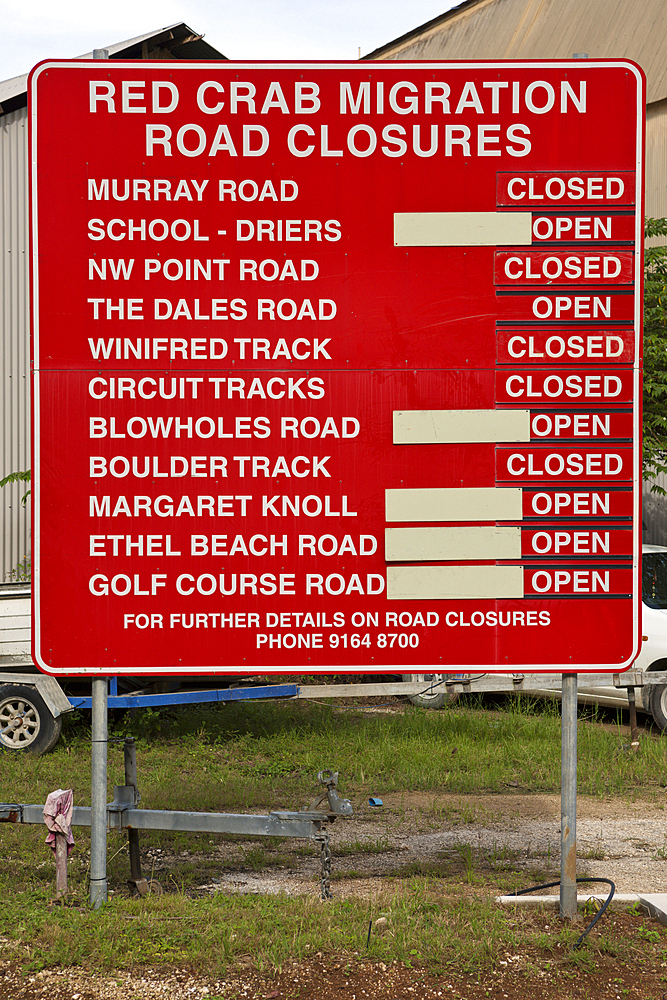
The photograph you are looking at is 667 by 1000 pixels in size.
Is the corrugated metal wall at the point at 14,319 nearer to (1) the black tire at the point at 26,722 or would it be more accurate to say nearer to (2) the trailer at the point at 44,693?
(2) the trailer at the point at 44,693

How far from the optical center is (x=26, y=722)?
28.2 ft

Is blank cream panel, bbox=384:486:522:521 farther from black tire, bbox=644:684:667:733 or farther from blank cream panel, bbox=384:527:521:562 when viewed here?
black tire, bbox=644:684:667:733

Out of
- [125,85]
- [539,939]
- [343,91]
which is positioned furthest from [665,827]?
[125,85]

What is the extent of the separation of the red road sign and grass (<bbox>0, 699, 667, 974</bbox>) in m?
1.32

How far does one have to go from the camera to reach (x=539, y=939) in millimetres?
4559

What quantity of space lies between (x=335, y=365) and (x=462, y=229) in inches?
40.2

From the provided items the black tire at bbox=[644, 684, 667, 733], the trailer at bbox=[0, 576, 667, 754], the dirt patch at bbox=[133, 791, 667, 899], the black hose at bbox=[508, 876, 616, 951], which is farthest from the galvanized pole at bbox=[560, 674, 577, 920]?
the black tire at bbox=[644, 684, 667, 733]

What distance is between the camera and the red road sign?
488cm

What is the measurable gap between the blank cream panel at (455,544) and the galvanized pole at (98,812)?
1.81 metres

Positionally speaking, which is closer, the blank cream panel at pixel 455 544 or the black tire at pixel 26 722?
the blank cream panel at pixel 455 544

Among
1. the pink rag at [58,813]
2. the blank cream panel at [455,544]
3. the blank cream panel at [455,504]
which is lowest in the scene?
the pink rag at [58,813]

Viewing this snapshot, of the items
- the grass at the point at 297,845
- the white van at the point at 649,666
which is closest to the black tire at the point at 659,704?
the white van at the point at 649,666

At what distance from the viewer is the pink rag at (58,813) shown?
4.97m

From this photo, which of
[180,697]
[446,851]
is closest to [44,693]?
[180,697]
